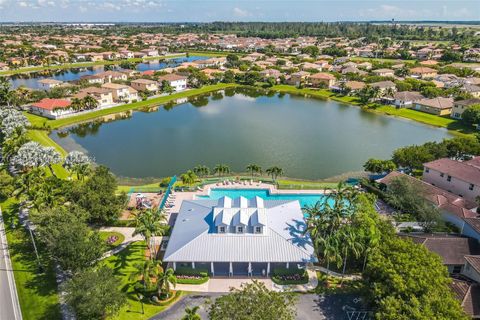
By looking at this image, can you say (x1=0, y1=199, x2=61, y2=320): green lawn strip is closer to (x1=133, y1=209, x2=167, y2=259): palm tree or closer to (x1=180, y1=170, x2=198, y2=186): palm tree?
(x1=133, y1=209, x2=167, y2=259): palm tree

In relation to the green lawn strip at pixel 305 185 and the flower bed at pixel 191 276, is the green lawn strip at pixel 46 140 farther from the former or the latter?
Answer: the green lawn strip at pixel 305 185

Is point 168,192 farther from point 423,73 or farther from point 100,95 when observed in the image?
point 423,73

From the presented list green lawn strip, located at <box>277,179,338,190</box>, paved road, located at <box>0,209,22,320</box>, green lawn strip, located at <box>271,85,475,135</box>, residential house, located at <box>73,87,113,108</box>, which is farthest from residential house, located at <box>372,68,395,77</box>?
paved road, located at <box>0,209,22,320</box>

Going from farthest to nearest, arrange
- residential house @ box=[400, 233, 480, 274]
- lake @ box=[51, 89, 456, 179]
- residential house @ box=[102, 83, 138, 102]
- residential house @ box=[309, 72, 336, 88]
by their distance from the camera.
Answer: residential house @ box=[309, 72, 336, 88], residential house @ box=[102, 83, 138, 102], lake @ box=[51, 89, 456, 179], residential house @ box=[400, 233, 480, 274]

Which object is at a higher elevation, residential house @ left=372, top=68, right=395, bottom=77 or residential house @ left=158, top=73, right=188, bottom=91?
residential house @ left=372, top=68, right=395, bottom=77

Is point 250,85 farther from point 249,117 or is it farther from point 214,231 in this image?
point 214,231

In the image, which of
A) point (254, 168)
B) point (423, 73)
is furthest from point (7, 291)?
point (423, 73)

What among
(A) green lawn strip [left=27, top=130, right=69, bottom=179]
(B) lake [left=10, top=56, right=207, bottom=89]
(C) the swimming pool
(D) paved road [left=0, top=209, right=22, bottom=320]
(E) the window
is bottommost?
(D) paved road [left=0, top=209, right=22, bottom=320]
